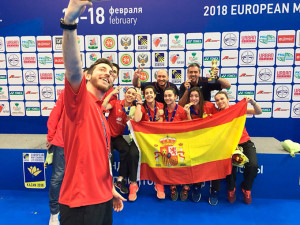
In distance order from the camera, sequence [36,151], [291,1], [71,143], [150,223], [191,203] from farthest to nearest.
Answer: [291,1] → [36,151] → [191,203] → [150,223] → [71,143]

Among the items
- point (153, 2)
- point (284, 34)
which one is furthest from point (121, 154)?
point (284, 34)

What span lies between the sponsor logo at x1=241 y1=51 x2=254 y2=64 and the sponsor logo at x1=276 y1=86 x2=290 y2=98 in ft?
2.27

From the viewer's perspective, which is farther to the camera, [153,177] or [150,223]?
[153,177]

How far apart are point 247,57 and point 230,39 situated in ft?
1.38

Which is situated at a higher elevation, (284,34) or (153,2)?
(153,2)

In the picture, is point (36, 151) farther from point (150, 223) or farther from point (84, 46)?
point (84, 46)

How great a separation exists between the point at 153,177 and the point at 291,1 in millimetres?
3527

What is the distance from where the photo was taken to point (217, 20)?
3957 millimetres

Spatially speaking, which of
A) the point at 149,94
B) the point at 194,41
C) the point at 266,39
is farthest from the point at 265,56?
the point at 149,94

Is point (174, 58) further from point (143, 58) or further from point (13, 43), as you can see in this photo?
point (13, 43)

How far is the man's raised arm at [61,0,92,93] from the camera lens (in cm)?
81

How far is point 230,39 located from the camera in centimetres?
398

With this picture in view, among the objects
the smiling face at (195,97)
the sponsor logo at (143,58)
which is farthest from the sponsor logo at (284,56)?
the sponsor logo at (143,58)

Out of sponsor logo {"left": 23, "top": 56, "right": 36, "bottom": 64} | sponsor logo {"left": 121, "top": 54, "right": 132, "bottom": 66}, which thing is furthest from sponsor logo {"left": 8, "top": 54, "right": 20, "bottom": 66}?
sponsor logo {"left": 121, "top": 54, "right": 132, "bottom": 66}
